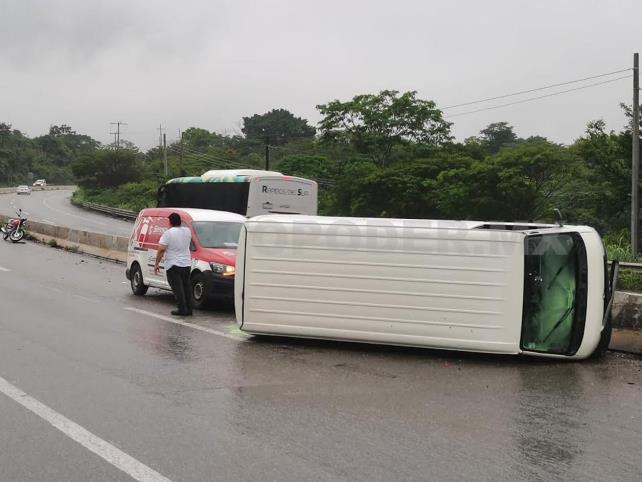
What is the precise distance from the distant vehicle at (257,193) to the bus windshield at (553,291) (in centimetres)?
1394

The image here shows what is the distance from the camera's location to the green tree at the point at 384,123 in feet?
169

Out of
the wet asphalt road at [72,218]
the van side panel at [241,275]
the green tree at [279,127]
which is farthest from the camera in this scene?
the green tree at [279,127]

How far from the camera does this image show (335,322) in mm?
9164

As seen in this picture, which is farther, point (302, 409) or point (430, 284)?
point (430, 284)

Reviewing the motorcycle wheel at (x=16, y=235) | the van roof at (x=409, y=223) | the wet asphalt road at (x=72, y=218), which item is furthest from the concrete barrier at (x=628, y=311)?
the wet asphalt road at (x=72, y=218)

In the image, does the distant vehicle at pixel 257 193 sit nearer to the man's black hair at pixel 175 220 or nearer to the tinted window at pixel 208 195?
the tinted window at pixel 208 195

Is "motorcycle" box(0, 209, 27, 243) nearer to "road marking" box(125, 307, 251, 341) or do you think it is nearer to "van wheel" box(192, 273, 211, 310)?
"road marking" box(125, 307, 251, 341)

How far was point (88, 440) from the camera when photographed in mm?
5215

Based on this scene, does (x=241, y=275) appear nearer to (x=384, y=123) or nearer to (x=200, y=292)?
(x=200, y=292)

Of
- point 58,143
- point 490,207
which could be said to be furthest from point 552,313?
point 58,143

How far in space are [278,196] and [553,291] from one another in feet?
47.3

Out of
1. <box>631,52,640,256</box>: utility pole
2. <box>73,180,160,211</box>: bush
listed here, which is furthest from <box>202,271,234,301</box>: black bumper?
<box>73,180,160,211</box>: bush

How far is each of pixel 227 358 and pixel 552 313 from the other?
3810 millimetres

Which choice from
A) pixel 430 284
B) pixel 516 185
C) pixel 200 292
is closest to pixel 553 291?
pixel 430 284
